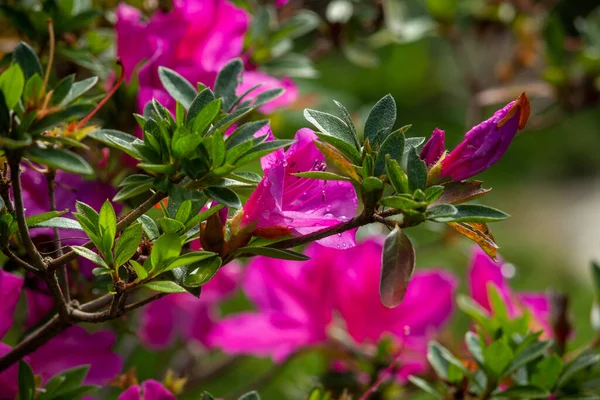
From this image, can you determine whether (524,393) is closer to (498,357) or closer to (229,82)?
(498,357)

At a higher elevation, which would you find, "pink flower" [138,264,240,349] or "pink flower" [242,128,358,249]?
"pink flower" [242,128,358,249]

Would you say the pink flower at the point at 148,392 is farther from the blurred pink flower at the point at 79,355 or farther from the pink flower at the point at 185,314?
the pink flower at the point at 185,314

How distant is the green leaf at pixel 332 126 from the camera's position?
53 centimetres

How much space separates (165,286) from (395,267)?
15 centimetres

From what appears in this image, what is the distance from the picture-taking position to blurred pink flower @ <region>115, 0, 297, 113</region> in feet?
2.40

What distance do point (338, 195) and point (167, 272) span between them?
0.13 m

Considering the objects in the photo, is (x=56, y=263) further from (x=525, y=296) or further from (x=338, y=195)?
(x=525, y=296)

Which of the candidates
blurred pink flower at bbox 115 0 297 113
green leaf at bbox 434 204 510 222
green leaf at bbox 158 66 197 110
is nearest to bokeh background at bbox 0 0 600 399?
blurred pink flower at bbox 115 0 297 113

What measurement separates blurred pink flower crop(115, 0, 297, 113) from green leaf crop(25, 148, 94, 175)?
218 millimetres

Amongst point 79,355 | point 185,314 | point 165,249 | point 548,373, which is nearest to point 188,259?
point 165,249

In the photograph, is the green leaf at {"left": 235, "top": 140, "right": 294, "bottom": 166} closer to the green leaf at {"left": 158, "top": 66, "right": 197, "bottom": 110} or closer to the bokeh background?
the green leaf at {"left": 158, "top": 66, "right": 197, "bottom": 110}

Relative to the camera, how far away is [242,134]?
55cm

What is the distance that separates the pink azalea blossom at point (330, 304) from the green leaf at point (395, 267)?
0.48 meters

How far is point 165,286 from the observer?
52 cm
